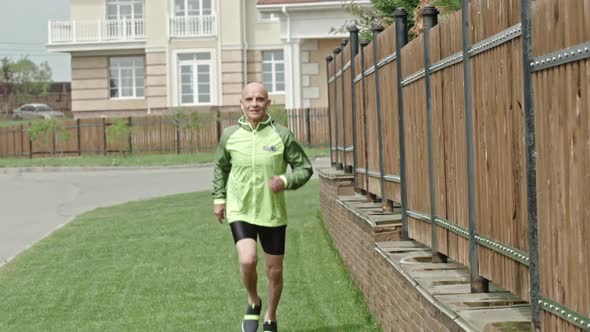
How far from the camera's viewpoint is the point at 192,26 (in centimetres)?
4922

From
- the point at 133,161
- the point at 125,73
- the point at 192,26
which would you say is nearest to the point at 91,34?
the point at 125,73

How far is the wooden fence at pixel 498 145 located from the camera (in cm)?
435

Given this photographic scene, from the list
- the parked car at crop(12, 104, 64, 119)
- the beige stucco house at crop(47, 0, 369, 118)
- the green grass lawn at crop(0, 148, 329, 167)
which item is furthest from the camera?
the parked car at crop(12, 104, 64, 119)

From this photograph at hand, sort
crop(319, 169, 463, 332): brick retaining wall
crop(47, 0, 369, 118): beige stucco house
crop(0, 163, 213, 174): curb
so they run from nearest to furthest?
1. crop(319, 169, 463, 332): brick retaining wall
2. crop(0, 163, 213, 174): curb
3. crop(47, 0, 369, 118): beige stucco house

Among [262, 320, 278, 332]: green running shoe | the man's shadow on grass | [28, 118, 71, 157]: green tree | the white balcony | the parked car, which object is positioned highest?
the white balcony

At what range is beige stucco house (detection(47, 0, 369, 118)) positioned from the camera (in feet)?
161

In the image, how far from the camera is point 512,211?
18.5 ft

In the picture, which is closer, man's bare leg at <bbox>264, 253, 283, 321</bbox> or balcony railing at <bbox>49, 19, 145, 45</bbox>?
man's bare leg at <bbox>264, 253, 283, 321</bbox>

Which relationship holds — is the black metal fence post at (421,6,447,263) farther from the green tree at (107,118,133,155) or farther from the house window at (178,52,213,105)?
the house window at (178,52,213,105)

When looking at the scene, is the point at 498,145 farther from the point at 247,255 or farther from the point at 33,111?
the point at 33,111

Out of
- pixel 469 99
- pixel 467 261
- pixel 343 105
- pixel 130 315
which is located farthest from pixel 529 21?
pixel 343 105

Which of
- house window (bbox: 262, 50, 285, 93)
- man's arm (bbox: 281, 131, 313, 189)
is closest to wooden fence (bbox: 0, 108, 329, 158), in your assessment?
house window (bbox: 262, 50, 285, 93)

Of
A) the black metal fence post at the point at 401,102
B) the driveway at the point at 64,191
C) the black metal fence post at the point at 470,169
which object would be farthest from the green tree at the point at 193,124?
the black metal fence post at the point at 470,169

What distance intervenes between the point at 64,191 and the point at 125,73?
23113 millimetres
